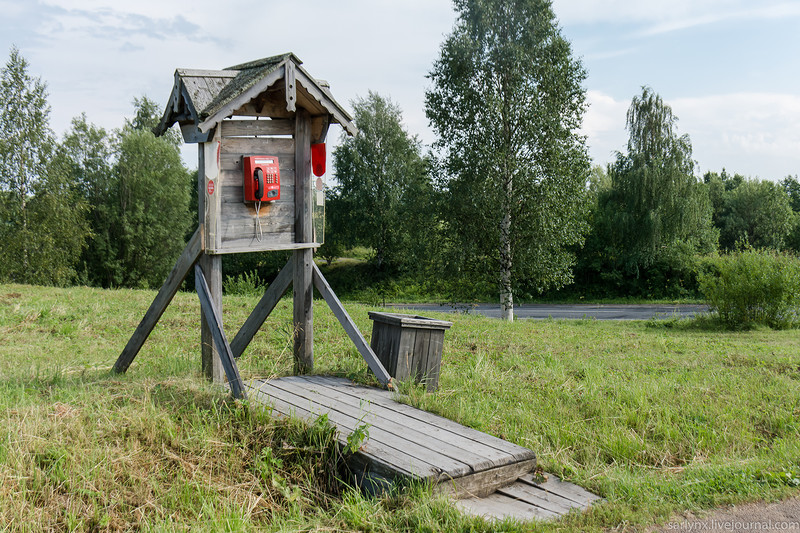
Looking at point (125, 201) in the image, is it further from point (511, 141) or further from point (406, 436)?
point (406, 436)

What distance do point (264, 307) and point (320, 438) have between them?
2.42m

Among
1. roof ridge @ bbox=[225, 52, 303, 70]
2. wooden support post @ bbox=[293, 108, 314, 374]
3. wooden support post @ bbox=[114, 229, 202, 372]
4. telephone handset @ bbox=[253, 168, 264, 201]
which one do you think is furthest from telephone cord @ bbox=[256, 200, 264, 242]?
roof ridge @ bbox=[225, 52, 303, 70]

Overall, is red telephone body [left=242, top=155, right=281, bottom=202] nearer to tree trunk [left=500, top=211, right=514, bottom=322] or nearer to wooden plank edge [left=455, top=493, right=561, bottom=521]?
wooden plank edge [left=455, top=493, right=561, bottom=521]

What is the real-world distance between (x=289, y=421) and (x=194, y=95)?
3.47m

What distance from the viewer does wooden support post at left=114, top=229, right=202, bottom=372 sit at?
6.07m

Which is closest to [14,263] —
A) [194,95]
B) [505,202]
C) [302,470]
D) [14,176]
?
[14,176]

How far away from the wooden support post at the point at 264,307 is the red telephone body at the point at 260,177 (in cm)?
89

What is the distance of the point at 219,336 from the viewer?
18.6 ft

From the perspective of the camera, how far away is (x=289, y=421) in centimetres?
483

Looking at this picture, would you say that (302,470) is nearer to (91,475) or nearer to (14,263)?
(91,475)

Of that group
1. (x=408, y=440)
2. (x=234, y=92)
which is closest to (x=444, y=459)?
(x=408, y=440)

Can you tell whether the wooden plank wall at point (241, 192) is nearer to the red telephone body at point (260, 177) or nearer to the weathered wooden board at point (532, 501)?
the red telephone body at point (260, 177)

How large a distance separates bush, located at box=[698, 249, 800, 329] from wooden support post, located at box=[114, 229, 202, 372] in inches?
678

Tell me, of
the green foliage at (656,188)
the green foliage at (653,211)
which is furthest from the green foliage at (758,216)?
the green foliage at (656,188)
